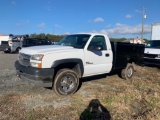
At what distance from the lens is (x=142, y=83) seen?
8172 millimetres

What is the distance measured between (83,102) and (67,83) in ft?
2.70

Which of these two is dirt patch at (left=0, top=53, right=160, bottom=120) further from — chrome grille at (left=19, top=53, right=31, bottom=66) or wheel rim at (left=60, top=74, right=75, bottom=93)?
chrome grille at (left=19, top=53, right=31, bottom=66)

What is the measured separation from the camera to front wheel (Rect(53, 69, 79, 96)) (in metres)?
5.98

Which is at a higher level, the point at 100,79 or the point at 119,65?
the point at 119,65

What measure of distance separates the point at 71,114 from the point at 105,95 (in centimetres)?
179

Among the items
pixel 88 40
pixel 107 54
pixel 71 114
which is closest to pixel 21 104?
pixel 71 114

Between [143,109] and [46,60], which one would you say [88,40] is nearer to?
[46,60]

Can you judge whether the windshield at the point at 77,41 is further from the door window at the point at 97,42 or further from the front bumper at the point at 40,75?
the front bumper at the point at 40,75

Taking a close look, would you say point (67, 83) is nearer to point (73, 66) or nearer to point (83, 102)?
point (73, 66)

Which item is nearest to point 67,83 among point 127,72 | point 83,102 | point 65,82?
point 65,82

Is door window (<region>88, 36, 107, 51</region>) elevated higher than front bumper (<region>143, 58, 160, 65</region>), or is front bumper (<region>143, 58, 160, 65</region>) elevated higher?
door window (<region>88, 36, 107, 51</region>)

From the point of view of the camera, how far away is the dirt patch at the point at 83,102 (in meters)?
4.82

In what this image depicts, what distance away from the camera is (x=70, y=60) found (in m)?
6.13

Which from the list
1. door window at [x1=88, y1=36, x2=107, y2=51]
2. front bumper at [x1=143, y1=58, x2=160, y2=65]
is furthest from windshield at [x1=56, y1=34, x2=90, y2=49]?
front bumper at [x1=143, y1=58, x2=160, y2=65]
